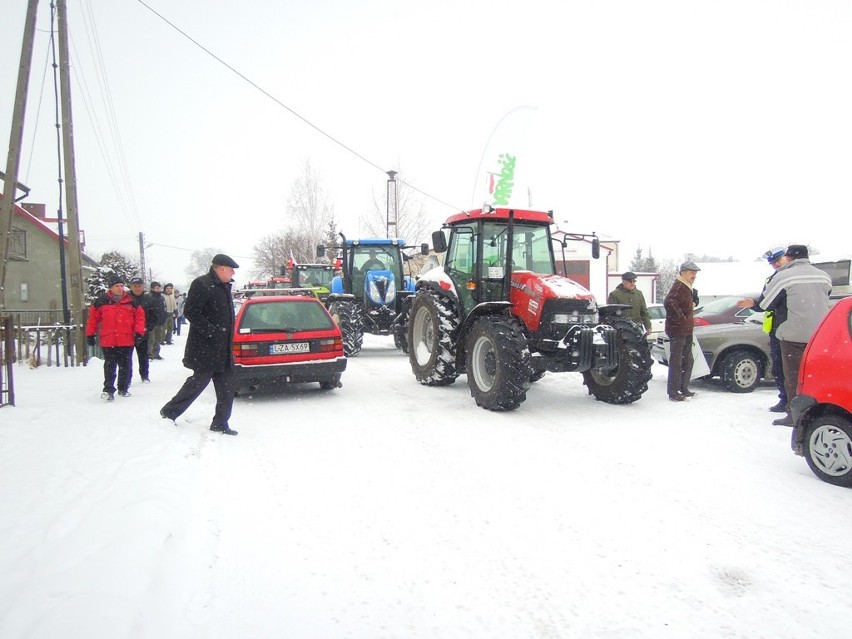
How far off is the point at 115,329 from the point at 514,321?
538cm

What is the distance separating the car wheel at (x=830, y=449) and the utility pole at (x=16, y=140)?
40.0 feet

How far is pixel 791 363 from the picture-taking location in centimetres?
600

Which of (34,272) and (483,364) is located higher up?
(34,272)

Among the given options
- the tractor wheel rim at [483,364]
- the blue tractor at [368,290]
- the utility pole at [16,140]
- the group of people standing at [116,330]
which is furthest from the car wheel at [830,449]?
the utility pole at [16,140]

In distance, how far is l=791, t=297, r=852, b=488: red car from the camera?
4.47 m

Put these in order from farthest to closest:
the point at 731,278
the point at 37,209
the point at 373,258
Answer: the point at 731,278
the point at 37,209
the point at 373,258

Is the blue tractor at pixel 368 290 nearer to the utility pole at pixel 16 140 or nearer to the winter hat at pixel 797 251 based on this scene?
the utility pole at pixel 16 140

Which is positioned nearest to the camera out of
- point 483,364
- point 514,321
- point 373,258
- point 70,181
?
point 514,321

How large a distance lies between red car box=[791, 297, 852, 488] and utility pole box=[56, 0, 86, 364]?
1274cm

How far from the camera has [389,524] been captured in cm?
380

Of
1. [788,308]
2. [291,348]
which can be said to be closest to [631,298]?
[788,308]

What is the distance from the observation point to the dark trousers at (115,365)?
25.9ft

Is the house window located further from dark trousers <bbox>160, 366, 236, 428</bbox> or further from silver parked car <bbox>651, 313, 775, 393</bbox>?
silver parked car <bbox>651, 313, 775, 393</bbox>

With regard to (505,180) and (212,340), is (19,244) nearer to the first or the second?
(505,180)
